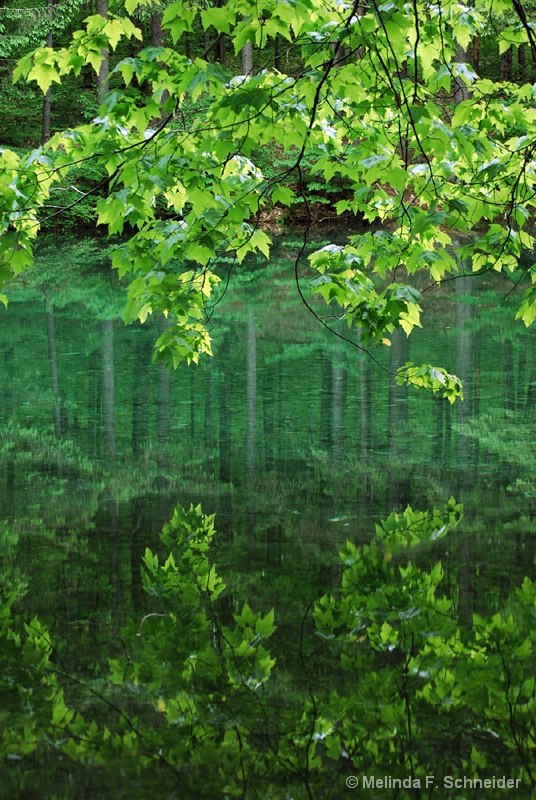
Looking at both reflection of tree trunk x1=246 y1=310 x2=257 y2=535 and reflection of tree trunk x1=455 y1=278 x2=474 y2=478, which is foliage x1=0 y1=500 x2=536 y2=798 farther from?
reflection of tree trunk x1=455 y1=278 x2=474 y2=478

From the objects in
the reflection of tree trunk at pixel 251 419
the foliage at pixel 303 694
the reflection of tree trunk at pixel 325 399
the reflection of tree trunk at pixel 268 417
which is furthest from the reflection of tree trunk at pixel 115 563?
the reflection of tree trunk at pixel 325 399

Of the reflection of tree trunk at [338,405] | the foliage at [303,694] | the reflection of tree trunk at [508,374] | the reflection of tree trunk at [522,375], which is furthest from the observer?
the reflection of tree trunk at [508,374]

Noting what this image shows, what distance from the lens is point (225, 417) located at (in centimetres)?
918

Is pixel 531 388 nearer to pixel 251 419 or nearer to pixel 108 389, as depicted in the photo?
pixel 251 419

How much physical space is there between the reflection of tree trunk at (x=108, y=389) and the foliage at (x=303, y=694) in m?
3.20

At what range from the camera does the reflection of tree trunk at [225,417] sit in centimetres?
730

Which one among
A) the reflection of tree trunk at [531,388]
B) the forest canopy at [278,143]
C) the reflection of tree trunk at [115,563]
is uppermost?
the forest canopy at [278,143]

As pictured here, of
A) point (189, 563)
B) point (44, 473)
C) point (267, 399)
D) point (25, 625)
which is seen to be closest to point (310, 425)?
point (267, 399)

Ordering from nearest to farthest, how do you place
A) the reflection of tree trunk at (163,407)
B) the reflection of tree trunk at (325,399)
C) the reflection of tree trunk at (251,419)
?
1. the reflection of tree trunk at (251,419)
2. the reflection of tree trunk at (325,399)
3. the reflection of tree trunk at (163,407)

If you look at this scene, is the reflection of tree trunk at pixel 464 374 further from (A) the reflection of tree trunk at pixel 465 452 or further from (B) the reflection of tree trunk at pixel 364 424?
(B) the reflection of tree trunk at pixel 364 424

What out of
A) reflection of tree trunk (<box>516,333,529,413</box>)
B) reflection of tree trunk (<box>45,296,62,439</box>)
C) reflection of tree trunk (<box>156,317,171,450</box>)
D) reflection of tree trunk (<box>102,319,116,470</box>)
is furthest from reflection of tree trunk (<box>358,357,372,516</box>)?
reflection of tree trunk (<box>45,296,62,439</box>)

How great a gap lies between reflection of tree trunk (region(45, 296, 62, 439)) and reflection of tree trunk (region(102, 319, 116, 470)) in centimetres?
43

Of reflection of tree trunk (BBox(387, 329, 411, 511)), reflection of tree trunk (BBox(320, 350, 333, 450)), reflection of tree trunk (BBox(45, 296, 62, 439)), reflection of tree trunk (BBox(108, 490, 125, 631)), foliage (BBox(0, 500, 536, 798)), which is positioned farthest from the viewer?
reflection of tree trunk (BBox(45, 296, 62, 439))

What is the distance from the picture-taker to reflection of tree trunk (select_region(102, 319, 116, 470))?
808 centimetres
